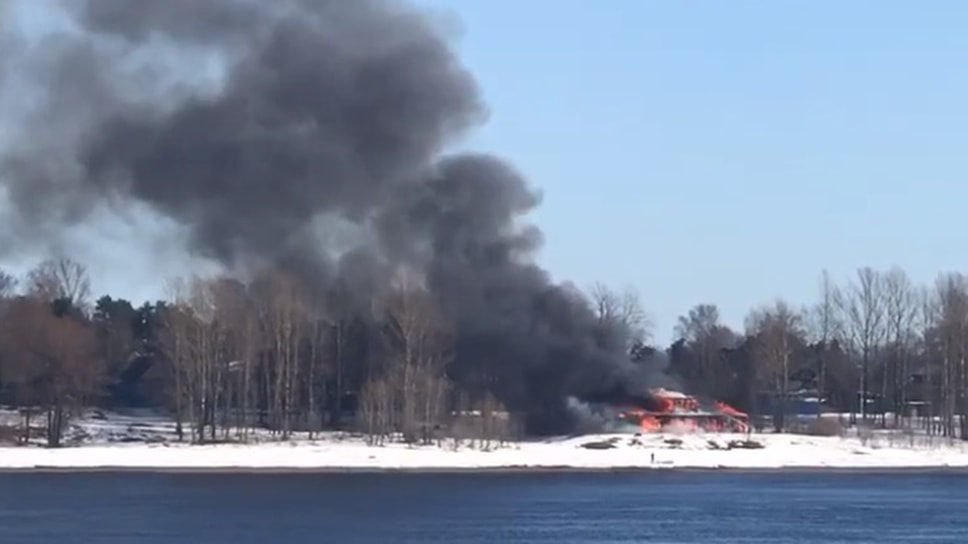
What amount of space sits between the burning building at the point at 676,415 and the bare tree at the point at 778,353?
365 centimetres

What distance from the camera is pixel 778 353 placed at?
106m

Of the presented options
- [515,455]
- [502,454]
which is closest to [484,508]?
[515,455]

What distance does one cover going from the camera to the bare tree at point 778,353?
102 meters

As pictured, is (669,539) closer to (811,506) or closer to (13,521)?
(811,506)

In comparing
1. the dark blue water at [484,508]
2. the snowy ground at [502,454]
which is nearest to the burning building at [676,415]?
the snowy ground at [502,454]

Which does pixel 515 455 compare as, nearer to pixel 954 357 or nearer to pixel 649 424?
pixel 649 424

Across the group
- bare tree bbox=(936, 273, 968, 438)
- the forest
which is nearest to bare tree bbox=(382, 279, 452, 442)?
the forest

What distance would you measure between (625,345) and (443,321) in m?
12.0

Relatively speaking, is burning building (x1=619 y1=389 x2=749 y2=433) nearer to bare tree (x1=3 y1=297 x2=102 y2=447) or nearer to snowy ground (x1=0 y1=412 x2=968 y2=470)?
snowy ground (x1=0 y1=412 x2=968 y2=470)

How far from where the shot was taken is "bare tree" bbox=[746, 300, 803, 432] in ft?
335

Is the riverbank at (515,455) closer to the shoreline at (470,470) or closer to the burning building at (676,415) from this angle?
the shoreline at (470,470)

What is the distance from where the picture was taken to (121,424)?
322 ft

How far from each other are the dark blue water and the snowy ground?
743 millimetres

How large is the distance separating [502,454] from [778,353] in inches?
1121
